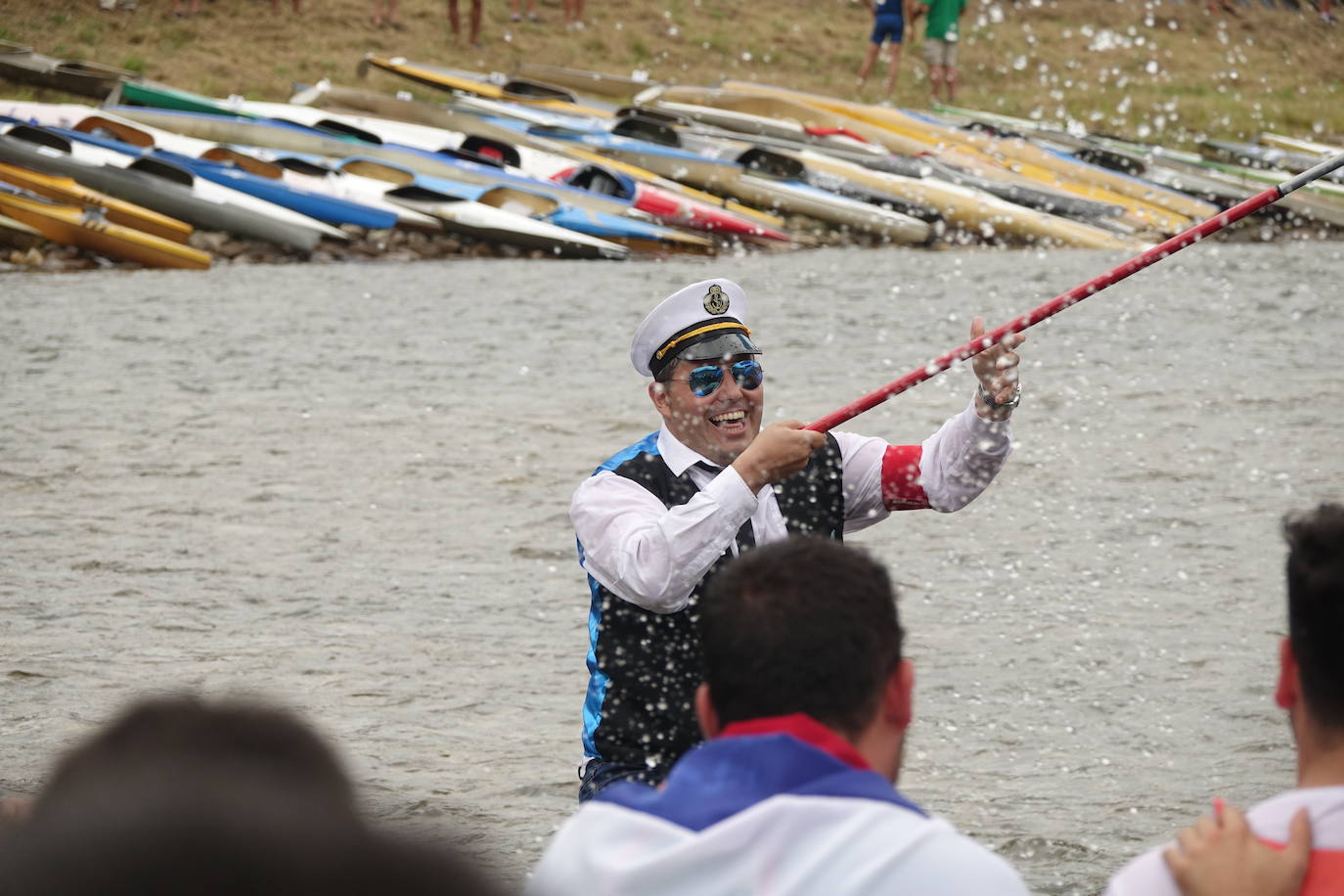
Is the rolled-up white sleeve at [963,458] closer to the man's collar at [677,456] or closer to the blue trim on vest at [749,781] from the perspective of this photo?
the man's collar at [677,456]

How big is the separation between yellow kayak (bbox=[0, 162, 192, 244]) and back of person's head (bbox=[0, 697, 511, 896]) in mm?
14063

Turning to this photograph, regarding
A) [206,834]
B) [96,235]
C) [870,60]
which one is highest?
[206,834]

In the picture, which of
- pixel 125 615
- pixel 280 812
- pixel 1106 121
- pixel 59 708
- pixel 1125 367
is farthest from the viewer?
pixel 1106 121

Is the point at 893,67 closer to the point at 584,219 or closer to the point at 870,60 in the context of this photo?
the point at 870,60

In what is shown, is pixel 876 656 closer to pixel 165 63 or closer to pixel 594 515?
pixel 594 515

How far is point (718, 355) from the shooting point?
3.43m

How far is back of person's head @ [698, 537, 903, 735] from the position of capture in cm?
186

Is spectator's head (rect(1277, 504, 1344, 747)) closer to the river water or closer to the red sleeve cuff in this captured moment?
the river water

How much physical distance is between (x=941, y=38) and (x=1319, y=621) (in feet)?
69.7

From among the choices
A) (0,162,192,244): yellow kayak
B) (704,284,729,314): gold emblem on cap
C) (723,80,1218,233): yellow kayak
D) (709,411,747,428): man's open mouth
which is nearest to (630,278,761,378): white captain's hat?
(704,284,729,314): gold emblem on cap

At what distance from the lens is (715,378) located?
134 inches

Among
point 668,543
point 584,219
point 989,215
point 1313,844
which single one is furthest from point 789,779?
point 989,215

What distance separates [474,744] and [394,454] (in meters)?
3.82

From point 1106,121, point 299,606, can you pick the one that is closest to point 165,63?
point 1106,121
